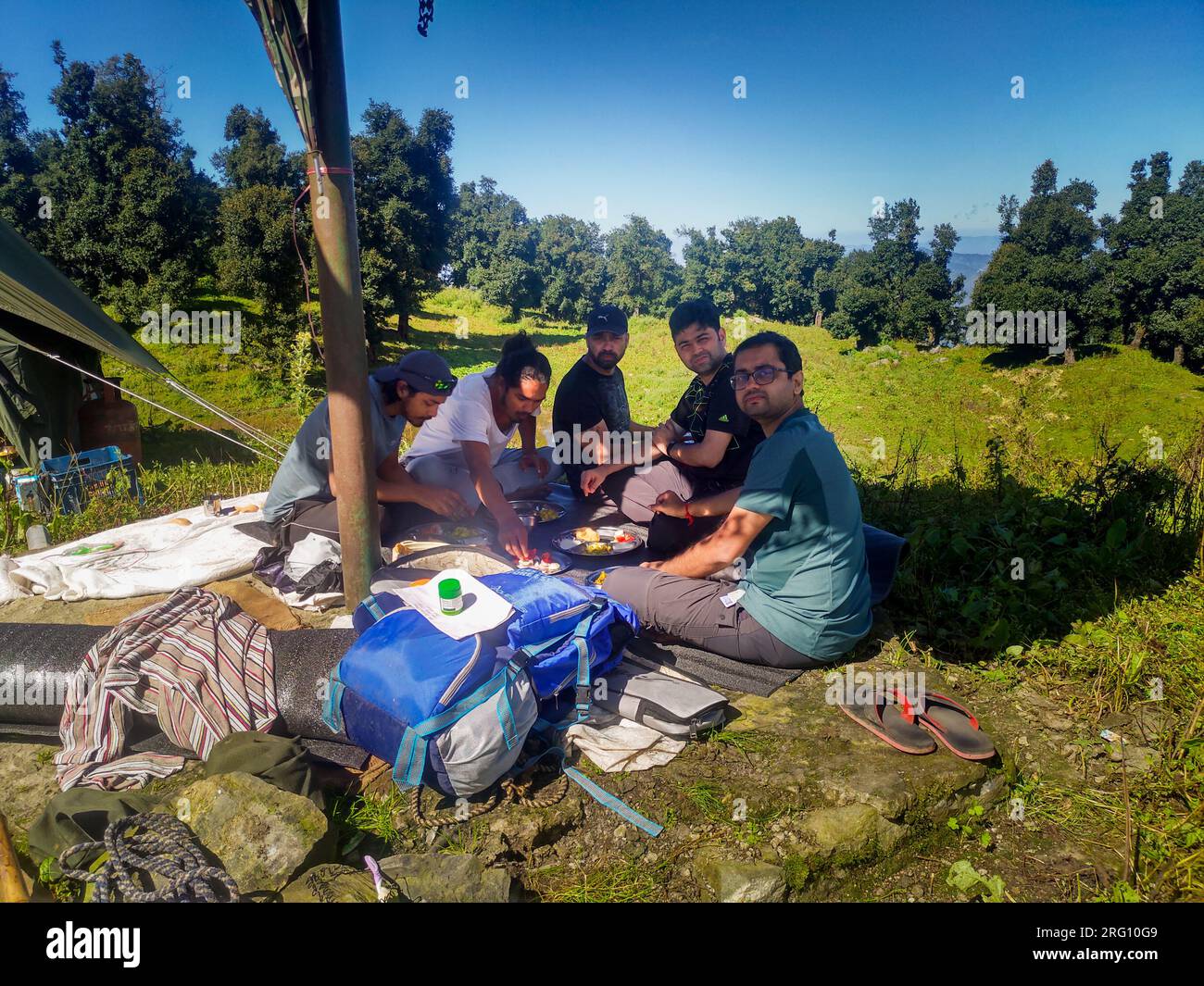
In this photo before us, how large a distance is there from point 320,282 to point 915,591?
3.67 metres

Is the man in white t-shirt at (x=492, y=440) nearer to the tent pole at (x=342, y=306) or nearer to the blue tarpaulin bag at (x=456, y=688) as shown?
the tent pole at (x=342, y=306)

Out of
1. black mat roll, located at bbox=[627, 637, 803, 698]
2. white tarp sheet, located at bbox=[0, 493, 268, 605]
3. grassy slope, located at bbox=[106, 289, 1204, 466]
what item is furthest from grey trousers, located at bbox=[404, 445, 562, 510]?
grassy slope, located at bbox=[106, 289, 1204, 466]

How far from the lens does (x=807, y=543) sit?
119 inches

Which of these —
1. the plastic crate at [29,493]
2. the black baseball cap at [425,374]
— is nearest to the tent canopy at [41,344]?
the plastic crate at [29,493]

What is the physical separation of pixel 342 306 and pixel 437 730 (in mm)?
2018

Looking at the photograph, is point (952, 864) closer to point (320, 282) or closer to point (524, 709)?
point (524, 709)

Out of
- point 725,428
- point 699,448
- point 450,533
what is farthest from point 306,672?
point 725,428

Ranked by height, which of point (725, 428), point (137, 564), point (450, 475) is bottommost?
point (137, 564)

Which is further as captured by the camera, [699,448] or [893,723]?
[699,448]

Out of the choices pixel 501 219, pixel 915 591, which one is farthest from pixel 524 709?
pixel 501 219

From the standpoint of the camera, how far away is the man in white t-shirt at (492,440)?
4059 millimetres

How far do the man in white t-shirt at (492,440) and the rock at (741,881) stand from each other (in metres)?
1.98

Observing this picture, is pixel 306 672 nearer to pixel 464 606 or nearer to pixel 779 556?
pixel 464 606
